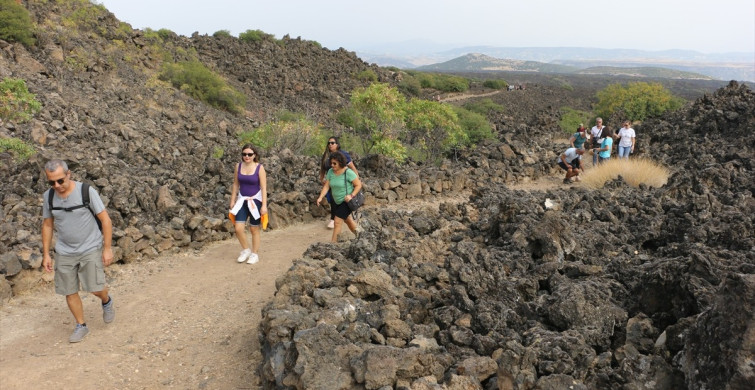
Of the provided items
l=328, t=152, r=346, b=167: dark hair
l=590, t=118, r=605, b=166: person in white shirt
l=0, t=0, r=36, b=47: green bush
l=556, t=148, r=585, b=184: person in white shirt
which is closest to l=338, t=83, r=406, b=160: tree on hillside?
l=556, t=148, r=585, b=184: person in white shirt

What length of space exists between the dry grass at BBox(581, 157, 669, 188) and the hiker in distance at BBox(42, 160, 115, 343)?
10.8 m

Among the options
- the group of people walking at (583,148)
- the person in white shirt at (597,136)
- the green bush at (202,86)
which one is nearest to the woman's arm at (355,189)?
the group of people walking at (583,148)

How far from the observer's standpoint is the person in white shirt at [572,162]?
43.3 feet

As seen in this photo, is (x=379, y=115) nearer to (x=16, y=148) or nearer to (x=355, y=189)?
(x=355, y=189)

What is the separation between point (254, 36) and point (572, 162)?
128 feet

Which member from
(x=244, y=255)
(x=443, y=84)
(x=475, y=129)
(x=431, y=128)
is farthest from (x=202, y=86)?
(x=443, y=84)

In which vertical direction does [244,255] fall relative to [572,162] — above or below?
below

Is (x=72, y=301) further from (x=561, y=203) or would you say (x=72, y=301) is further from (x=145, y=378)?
(x=561, y=203)

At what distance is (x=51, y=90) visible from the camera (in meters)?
13.6

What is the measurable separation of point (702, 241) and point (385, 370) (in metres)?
4.38

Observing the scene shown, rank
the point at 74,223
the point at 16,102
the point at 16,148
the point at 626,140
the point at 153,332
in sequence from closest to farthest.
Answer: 1. the point at 74,223
2. the point at 153,332
3. the point at 16,148
4. the point at 16,102
5. the point at 626,140

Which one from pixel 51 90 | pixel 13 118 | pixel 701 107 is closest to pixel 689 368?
pixel 13 118

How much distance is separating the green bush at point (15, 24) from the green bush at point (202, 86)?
7.34 metres

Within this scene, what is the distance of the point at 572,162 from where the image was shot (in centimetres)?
1343
